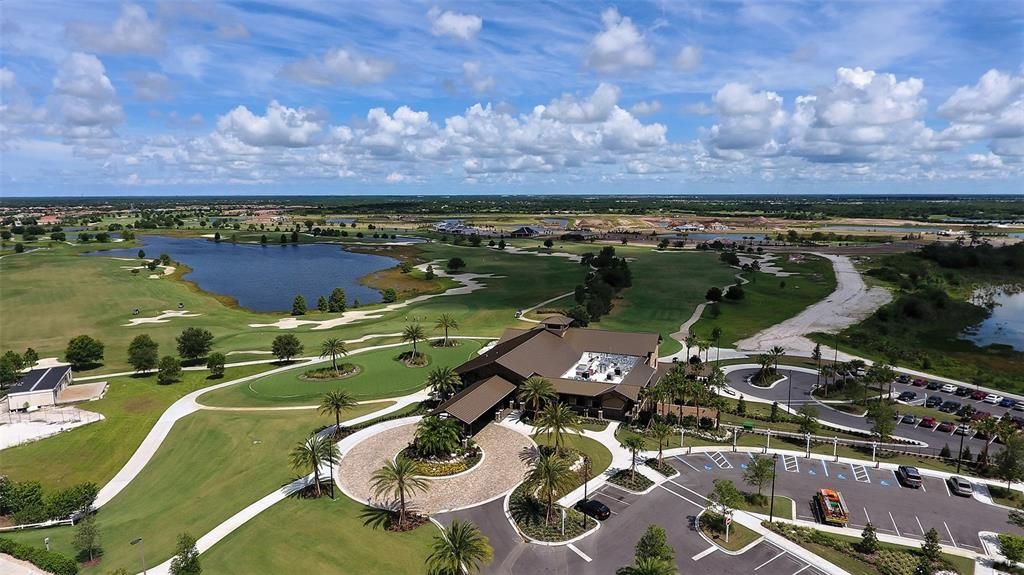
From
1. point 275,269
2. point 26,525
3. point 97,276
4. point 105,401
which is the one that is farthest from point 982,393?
point 97,276

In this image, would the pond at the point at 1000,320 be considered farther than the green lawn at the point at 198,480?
Yes

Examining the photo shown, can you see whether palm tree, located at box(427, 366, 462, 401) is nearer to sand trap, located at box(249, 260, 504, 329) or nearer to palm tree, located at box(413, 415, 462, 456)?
palm tree, located at box(413, 415, 462, 456)

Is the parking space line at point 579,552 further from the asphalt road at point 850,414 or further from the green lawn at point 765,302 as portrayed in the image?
the green lawn at point 765,302

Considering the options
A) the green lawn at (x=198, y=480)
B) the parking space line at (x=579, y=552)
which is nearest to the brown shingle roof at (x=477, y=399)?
the green lawn at (x=198, y=480)

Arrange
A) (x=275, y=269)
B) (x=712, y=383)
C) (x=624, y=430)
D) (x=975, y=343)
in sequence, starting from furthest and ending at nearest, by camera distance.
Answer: (x=275, y=269)
(x=975, y=343)
(x=712, y=383)
(x=624, y=430)

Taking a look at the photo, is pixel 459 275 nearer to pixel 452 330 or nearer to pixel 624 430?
pixel 452 330

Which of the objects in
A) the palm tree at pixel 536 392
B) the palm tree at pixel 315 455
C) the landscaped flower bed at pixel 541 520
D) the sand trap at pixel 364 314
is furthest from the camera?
the sand trap at pixel 364 314

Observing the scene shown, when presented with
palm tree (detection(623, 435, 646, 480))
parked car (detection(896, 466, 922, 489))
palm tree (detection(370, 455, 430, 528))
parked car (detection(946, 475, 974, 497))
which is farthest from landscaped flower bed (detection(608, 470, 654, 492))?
parked car (detection(946, 475, 974, 497))
